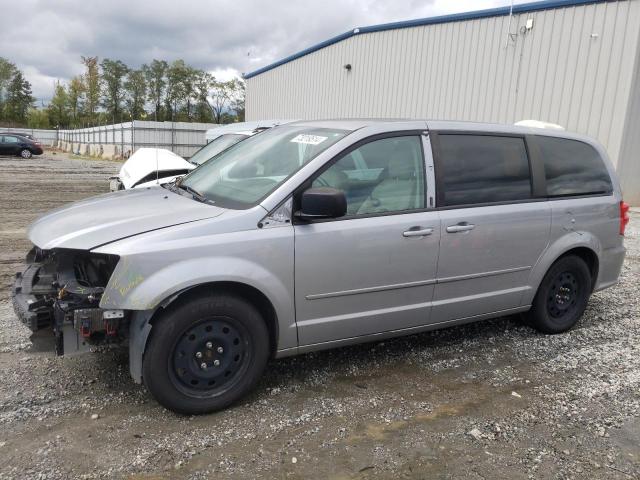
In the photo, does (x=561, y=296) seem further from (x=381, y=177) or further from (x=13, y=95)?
(x=13, y=95)

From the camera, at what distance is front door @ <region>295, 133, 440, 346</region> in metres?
3.36

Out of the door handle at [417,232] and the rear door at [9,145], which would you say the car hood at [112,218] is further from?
the rear door at [9,145]

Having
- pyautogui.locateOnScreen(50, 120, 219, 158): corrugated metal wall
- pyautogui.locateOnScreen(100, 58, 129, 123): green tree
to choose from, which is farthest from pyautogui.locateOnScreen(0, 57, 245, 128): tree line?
pyautogui.locateOnScreen(50, 120, 219, 158): corrugated metal wall

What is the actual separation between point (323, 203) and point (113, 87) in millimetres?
72299

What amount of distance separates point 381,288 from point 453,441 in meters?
1.06

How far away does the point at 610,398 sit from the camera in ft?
11.9

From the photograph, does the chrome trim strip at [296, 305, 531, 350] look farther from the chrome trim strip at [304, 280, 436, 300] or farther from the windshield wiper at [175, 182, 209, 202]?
the windshield wiper at [175, 182, 209, 202]

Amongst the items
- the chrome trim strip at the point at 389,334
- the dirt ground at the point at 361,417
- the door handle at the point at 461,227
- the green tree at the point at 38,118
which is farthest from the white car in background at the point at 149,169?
the green tree at the point at 38,118

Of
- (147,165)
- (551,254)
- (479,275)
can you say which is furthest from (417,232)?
(147,165)

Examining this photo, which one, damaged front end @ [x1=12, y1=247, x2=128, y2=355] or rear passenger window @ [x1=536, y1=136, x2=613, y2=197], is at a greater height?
rear passenger window @ [x1=536, y1=136, x2=613, y2=197]

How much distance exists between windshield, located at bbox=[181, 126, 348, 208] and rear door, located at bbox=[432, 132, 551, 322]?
37.3 inches

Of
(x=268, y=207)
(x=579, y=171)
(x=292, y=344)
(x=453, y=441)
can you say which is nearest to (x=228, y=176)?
(x=268, y=207)

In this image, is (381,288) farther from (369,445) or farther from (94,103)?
(94,103)

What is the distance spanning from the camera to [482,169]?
410 cm
